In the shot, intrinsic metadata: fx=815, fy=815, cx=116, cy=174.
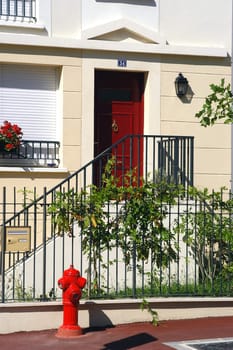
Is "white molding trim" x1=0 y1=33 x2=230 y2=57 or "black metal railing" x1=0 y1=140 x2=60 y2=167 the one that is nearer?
"white molding trim" x1=0 y1=33 x2=230 y2=57

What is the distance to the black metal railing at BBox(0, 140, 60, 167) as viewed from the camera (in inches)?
547

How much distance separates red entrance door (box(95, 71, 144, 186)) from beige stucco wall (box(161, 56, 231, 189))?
0.51 metres

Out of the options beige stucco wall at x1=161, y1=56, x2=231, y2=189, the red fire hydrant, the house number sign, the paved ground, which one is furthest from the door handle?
the red fire hydrant

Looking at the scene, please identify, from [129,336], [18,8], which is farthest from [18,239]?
[18,8]

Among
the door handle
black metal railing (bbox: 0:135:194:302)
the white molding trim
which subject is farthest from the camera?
the door handle

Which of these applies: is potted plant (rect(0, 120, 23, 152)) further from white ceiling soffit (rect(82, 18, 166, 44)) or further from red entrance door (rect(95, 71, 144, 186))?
white ceiling soffit (rect(82, 18, 166, 44))

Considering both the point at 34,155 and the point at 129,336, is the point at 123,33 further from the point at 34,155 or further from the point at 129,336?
the point at 129,336

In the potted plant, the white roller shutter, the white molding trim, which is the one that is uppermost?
the white molding trim

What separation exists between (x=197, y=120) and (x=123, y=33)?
6.70ft

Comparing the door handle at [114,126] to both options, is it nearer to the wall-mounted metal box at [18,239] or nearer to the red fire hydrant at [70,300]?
the wall-mounted metal box at [18,239]

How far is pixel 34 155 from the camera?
1406 centimetres

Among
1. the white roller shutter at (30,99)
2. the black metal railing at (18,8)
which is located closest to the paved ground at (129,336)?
the white roller shutter at (30,99)

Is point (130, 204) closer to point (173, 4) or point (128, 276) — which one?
point (128, 276)

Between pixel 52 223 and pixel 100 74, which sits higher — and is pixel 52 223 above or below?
below
